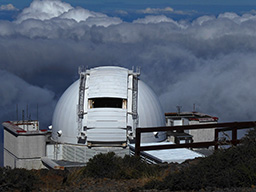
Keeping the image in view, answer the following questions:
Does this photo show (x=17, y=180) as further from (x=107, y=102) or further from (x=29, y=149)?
(x=29, y=149)

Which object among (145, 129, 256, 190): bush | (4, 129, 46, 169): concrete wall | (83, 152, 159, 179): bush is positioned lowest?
(4, 129, 46, 169): concrete wall

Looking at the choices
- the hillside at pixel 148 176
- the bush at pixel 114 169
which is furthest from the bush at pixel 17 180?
the bush at pixel 114 169

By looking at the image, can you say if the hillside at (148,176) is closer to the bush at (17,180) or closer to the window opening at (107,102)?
the bush at (17,180)

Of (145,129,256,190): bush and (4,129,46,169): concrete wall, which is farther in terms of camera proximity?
(4,129,46,169): concrete wall

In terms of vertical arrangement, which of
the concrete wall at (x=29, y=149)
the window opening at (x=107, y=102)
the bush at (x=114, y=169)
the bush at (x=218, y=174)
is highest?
the window opening at (x=107, y=102)

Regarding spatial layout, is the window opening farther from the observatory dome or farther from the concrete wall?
the concrete wall

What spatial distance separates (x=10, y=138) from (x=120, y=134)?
22.5 ft

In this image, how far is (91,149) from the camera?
835 inches

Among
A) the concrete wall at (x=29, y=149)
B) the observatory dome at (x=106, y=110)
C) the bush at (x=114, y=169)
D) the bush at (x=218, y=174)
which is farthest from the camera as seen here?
the concrete wall at (x=29, y=149)

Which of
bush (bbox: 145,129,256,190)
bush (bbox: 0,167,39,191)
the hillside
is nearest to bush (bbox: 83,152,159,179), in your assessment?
the hillside

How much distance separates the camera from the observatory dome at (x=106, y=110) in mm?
20969

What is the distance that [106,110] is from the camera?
21.1m

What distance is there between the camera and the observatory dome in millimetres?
20969

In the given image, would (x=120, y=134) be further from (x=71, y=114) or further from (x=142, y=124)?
(x=71, y=114)
